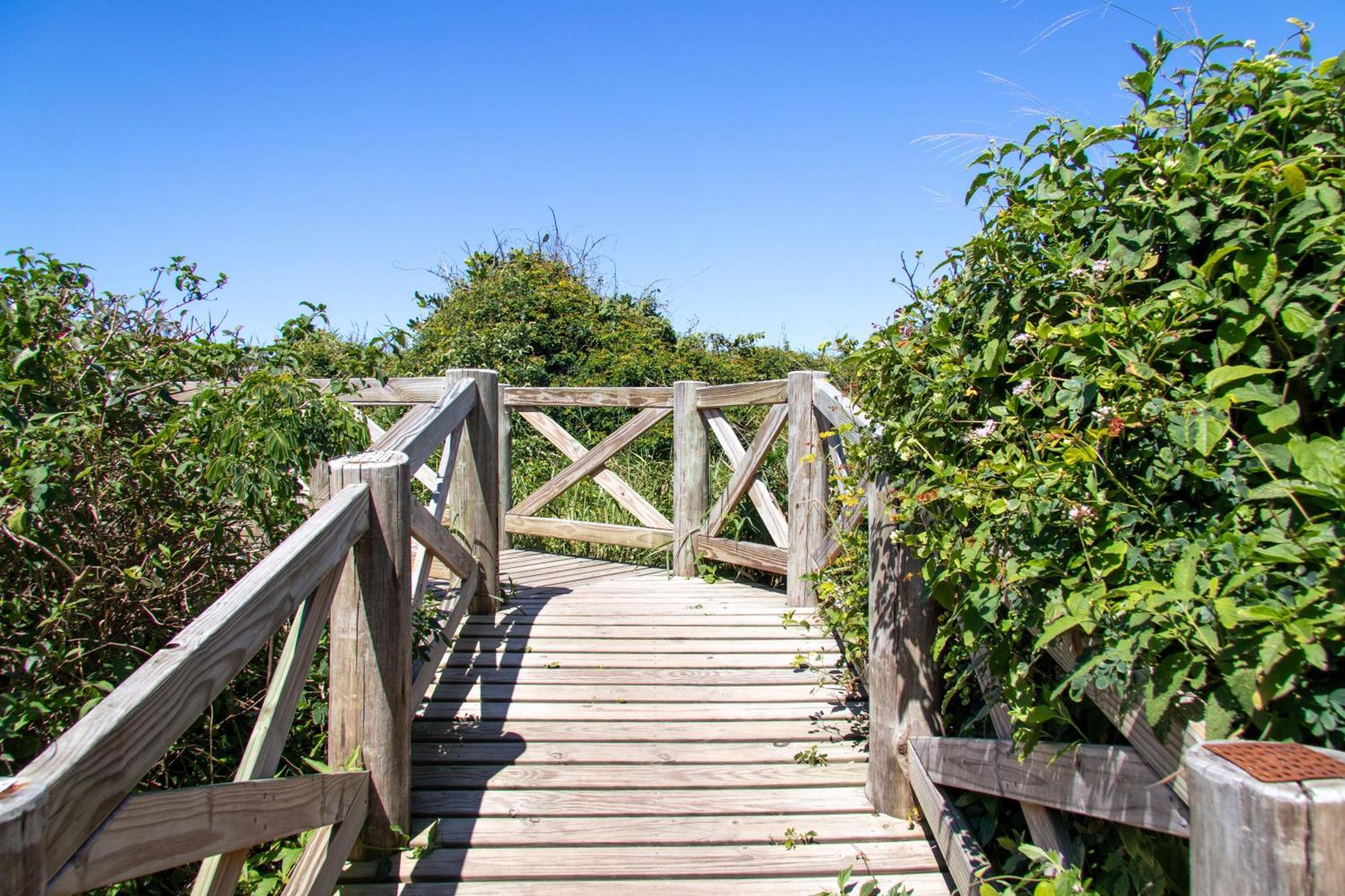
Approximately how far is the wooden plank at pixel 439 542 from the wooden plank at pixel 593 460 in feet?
7.21

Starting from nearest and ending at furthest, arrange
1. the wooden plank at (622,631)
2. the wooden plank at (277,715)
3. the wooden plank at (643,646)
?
the wooden plank at (277,715)
the wooden plank at (643,646)
the wooden plank at (622,631)

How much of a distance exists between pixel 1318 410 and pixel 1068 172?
72cm

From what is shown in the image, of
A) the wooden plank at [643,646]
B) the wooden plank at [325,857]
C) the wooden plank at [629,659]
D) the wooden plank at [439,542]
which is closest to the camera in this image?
the wooden plank at [325,857]

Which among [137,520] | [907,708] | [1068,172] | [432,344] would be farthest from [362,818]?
[432,344]

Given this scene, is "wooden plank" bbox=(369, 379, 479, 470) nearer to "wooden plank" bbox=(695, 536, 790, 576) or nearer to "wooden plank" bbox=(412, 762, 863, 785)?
"wooden plank" bbox=(412, 762, 863, 785)

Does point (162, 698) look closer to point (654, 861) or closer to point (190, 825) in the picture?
point (190, 825)

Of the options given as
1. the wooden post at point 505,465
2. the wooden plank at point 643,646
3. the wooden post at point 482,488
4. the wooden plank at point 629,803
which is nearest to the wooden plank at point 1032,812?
the wooden plank at point 629,803

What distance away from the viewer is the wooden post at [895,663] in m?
2.70

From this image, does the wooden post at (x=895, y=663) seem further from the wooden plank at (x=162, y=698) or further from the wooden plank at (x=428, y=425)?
the wooden plank at (x=162, y=698)

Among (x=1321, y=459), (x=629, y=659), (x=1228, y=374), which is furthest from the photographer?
(x=629, y=659)

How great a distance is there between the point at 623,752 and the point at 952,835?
47.8 inches

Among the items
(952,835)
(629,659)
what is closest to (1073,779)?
(952,835)

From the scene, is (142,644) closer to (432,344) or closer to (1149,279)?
(1149,279)

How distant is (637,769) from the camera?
3109 millimetres
